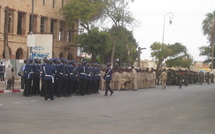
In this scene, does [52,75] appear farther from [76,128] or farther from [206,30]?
[206,30]

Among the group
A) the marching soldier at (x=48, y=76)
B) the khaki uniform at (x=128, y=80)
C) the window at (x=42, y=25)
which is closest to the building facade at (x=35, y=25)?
the window at (x=42, y=25)

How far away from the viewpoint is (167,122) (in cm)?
1026

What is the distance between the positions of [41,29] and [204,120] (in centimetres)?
3718

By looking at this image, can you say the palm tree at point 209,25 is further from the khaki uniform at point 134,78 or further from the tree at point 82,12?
the khaki uniform at point 134,78

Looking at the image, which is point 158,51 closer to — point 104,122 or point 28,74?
point 28,74

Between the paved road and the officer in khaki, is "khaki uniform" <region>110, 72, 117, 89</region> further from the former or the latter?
the paved road

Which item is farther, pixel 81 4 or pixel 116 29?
pixel 116 29

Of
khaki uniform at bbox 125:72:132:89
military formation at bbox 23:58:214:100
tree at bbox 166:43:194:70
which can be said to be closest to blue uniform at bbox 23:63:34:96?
military formation at bbox 23:58:214:100

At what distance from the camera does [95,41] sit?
156 ft

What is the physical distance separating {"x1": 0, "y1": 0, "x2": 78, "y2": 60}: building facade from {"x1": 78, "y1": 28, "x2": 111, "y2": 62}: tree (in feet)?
8.98

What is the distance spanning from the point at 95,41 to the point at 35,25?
25.1 ft

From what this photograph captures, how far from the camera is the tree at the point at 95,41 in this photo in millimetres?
47125

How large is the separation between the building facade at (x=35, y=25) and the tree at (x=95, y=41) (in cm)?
274

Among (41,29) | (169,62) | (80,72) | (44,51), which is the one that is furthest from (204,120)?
(169,62)
